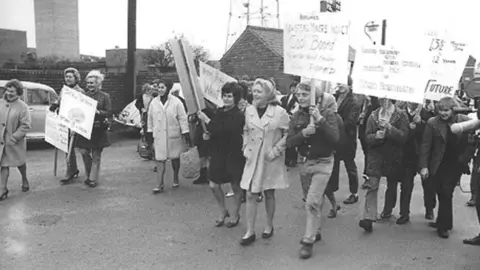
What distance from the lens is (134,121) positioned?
1172 centimetres

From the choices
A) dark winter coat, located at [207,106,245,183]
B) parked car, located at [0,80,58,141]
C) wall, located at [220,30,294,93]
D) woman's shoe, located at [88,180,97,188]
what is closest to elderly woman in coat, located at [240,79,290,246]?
dark winter coat, located at [207,106,245,183]

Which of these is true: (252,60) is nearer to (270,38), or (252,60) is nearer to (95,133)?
(270,38)

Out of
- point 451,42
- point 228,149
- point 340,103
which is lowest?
point 228,149

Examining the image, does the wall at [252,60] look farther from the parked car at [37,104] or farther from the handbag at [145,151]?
the parked car at [37,104]

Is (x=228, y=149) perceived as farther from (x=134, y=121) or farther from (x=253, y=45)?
(x=253, y=45)

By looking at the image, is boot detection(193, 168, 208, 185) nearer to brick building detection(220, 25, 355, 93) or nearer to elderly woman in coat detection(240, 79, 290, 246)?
elderly woman in coat detection(240, 79, 290, 246)

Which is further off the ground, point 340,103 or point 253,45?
point 253,45

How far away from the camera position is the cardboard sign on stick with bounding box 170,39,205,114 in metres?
5.88

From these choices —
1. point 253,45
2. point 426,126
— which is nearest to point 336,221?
point 426,126

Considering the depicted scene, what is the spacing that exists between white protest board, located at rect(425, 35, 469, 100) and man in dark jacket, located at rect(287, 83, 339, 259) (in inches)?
47.6

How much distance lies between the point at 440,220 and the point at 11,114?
5.83 metres

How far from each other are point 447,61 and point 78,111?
17.1 feet

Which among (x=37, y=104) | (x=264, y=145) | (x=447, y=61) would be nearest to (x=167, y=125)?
(x=264, y=145)

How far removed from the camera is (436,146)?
514 centimetres
